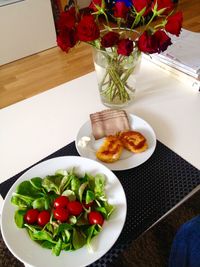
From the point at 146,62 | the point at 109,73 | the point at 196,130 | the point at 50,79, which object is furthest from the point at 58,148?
the point at 50,79

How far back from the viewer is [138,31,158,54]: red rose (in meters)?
0.63

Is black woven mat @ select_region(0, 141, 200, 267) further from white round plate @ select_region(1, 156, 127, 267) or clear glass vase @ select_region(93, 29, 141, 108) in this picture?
clear glass vase @ select_region(93, 29, 141, 108)

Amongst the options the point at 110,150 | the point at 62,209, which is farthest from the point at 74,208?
the point at 110,150

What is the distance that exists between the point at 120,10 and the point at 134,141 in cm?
34

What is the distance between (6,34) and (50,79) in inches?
21.6

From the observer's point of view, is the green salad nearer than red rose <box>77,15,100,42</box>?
Yes

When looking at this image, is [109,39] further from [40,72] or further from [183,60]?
[40,72]

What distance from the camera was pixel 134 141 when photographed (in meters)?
A: 0.72

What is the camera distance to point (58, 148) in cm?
75

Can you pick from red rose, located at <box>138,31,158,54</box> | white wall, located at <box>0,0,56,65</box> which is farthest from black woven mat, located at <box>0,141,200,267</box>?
white wall, located at <box>0,0,56,65</box>

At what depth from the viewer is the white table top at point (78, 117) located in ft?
2.44

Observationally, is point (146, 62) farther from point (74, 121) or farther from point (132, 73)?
point (74, 121)

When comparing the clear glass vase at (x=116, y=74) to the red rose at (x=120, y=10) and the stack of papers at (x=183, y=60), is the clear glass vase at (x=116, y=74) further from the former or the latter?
the stack of papers at (x=183, y=60)

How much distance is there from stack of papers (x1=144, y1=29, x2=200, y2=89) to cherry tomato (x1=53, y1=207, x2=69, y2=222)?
2.01 ft
